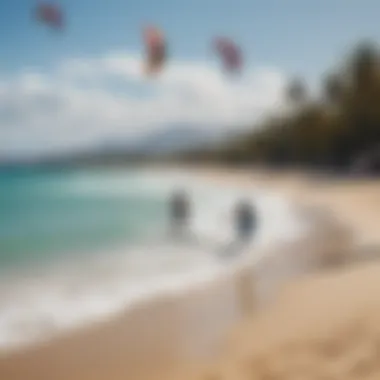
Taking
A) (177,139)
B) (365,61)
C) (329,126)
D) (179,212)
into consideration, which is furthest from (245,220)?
(365,61)

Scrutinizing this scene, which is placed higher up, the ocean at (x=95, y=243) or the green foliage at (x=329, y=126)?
the green foliage at (x=329, y=126)

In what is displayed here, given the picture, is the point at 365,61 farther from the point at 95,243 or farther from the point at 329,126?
the point at 95,243

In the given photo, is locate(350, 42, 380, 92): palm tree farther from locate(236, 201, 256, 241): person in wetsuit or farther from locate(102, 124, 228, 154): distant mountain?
locate(236, 201, 256, 241): person in wetsuit

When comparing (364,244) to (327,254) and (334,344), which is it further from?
(334,344)

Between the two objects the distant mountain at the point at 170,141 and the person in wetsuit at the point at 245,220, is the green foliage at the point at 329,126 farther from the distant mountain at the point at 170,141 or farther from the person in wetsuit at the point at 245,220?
the person in wetsuit at the point at 245,220

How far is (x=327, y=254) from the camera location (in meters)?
2.57

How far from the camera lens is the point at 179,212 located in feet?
8.82

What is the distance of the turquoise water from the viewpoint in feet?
7.08

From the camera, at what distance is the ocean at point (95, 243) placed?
2.08 metres

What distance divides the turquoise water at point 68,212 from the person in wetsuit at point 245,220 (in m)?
0.35

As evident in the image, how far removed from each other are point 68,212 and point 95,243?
26cm

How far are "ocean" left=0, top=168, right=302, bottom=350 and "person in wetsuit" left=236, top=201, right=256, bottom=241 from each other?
0.05 meters

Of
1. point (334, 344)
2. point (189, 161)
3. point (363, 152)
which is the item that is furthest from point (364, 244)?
point (334, 344)

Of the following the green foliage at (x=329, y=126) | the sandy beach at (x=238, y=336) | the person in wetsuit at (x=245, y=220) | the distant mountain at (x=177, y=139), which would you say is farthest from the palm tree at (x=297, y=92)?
the person in wetsuit at (x=245, y=220)
